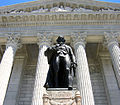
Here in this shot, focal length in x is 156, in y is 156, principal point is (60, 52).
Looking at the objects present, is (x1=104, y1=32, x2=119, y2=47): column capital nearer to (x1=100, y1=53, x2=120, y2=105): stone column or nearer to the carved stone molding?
the carved stone molding

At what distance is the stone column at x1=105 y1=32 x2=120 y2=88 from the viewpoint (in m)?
13.9

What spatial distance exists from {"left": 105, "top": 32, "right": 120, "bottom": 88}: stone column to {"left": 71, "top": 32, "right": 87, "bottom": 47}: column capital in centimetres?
239

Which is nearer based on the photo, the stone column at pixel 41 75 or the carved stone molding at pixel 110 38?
the stone column at pixel 41 75

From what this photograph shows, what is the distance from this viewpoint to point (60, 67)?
610cm

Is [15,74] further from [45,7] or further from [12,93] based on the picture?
[45,7]

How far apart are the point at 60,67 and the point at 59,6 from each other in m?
16.3

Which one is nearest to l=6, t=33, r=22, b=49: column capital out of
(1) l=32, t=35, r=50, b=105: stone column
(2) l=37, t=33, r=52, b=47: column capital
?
(2) l=37, t=33, r=52, b=47: column capital

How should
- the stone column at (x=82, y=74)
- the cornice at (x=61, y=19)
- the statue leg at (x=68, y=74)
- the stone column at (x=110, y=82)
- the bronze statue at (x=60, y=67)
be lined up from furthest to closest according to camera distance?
the cornice at (x=61, y=19) < the stone column at (x=110, y=82) < the stone column at (x=82, y=74) < the bronze statue at (x=60, y=67) < the statue leg at (x=68, y=74)

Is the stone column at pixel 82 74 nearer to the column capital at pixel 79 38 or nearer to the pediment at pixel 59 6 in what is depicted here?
the column capital at pixel 79 38

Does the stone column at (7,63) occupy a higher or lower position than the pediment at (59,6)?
lower

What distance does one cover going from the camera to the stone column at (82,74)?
11.7 meters

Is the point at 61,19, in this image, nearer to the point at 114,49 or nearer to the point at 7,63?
the point at 114,49

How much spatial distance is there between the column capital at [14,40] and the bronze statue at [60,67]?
11.0 m

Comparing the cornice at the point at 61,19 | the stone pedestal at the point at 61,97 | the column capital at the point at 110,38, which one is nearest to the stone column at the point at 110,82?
Answer: the column capital at the point at 110,38
